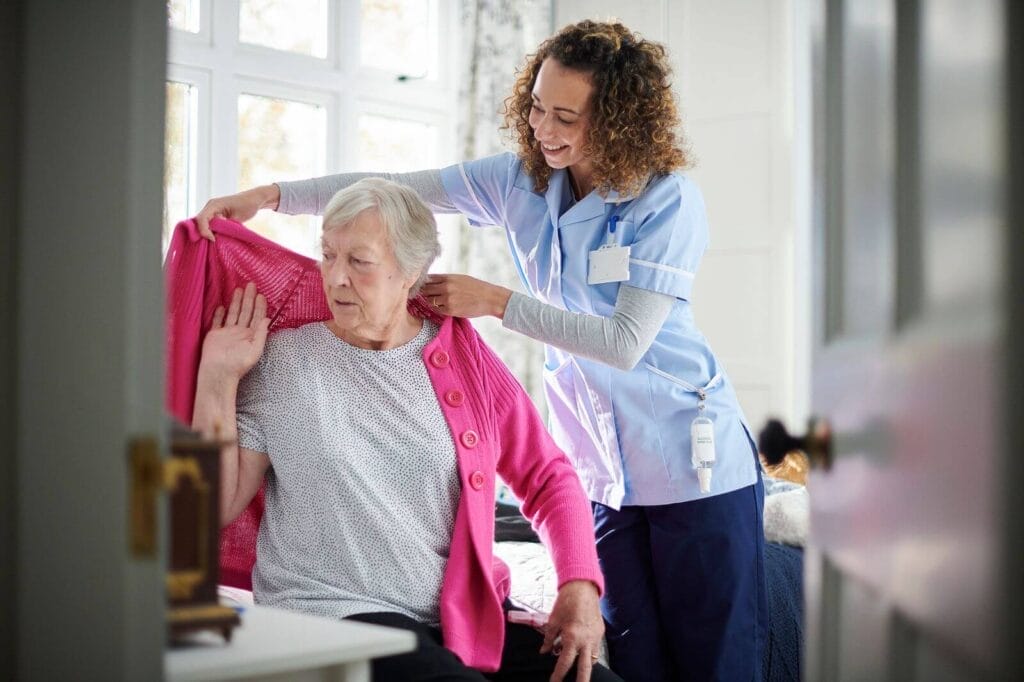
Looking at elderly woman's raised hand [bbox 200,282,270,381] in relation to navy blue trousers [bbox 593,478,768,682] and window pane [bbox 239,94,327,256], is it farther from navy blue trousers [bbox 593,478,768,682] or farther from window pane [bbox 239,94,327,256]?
window pane [bbox 239,94,327,256]

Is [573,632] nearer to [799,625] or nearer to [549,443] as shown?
[549,443]

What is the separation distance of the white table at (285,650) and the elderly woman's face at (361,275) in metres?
0.73

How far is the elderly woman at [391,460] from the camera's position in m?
1.83

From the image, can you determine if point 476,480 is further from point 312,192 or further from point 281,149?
point 281,149

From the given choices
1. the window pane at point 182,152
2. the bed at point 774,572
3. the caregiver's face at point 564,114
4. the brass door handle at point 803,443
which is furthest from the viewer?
the window pane at point 182,152

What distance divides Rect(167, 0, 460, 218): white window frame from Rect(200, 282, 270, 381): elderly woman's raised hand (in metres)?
2.02

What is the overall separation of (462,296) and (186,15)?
2454mm

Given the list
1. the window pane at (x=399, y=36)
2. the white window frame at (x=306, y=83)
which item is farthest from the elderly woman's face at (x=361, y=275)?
the window pane at (x=399, y=36)

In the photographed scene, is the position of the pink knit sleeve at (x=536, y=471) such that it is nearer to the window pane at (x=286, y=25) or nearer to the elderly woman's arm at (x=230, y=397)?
the elderly woman's arm at (x=230, y=397)

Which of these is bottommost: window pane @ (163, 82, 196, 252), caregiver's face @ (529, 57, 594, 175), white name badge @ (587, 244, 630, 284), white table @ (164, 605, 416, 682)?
white table @ (164, 605, 416, 682)

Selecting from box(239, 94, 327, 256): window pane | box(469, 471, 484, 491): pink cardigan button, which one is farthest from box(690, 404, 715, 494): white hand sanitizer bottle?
box(239, 94, 327, 256): window pane

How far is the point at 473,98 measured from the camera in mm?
4570

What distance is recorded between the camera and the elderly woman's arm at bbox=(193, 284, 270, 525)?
1.89 m

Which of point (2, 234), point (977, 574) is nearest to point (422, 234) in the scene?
point (2, 234)
